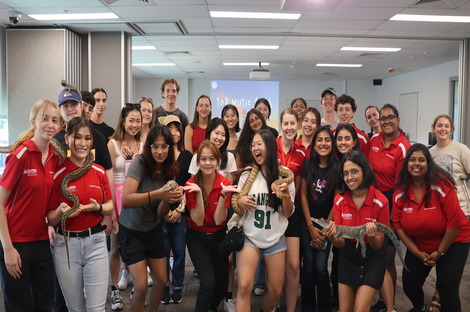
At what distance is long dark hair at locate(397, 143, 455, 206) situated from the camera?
9.89ft

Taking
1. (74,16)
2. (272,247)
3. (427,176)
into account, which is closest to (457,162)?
(427,176)

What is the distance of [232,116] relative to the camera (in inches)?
155

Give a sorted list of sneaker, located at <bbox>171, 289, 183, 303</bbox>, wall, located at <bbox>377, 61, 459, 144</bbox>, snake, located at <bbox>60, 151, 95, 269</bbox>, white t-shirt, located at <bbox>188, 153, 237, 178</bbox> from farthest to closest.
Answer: wall, located at <bbox>377, 61, 459, 144</bbox>, sneaker, located at <bbox>171, 289, 183, 303</bbox>, white t-shirt, located at <bbox>188, 153, 237, 178</bbox>, snake, located at <bbox>60, 151, 95, 269</bbox>

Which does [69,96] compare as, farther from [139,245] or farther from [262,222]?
[262,222]

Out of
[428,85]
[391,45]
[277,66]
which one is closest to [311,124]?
[391,45]

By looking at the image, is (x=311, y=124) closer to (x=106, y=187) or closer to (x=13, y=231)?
(x=106, y=187)

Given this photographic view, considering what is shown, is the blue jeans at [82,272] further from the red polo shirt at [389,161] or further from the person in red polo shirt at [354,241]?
the red polo shirt at [389,161]

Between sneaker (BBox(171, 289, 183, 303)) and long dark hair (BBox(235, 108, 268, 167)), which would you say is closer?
long dark hair (BBox(235, 108, 268, 167))

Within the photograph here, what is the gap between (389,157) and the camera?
139 inches

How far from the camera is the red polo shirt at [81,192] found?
95.7 inches

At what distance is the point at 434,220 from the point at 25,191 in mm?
2835

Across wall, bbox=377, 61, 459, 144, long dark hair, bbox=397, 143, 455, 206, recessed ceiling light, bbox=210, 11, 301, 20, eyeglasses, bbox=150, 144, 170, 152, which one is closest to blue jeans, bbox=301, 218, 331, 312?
long dark hair, bbox=397, 143, 455, 206

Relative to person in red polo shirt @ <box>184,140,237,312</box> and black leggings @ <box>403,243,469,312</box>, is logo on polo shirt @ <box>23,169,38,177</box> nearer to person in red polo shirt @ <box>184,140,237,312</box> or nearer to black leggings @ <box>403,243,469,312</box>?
person in red polo shirt @ <box>184,140,237,312</box>

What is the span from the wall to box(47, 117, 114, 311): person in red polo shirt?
430 inches
